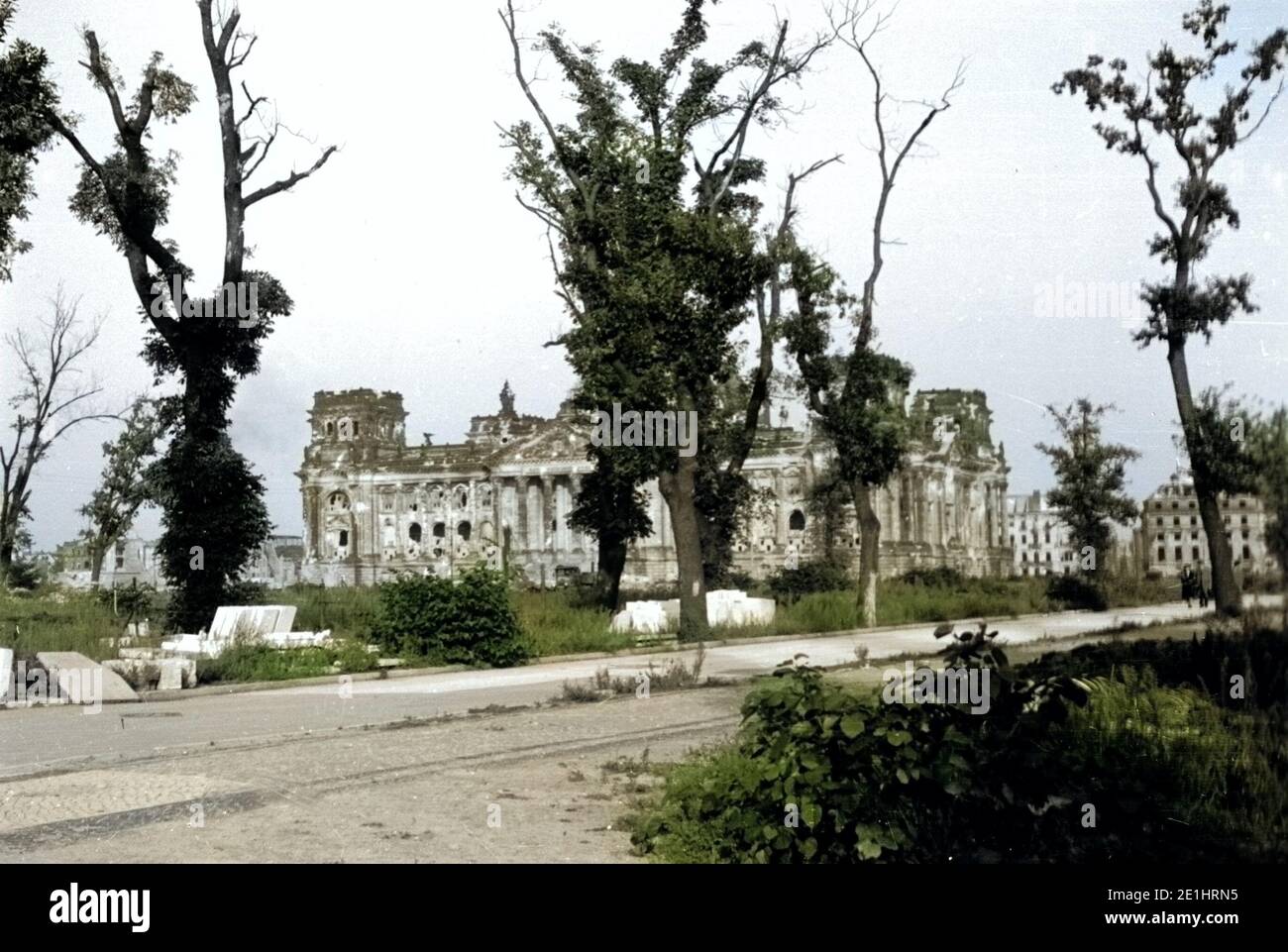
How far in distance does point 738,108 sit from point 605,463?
853 cm

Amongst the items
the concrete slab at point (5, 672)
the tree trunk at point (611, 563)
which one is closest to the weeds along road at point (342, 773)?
the concrete slab at point (5, 672)

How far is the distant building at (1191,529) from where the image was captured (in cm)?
606

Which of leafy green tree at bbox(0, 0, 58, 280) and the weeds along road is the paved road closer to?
the weeds along road

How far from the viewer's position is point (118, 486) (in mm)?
41688

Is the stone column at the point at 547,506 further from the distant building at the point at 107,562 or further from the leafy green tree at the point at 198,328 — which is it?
the leafy green tree at the point at 198,328

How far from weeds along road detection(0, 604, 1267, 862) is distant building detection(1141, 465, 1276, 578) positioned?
348 centimetres

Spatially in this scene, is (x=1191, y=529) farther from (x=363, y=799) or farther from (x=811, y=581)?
(x=811, y=581)

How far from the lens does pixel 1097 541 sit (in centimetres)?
3225

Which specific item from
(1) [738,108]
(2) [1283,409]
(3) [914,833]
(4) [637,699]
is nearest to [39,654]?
(4) [637,699]

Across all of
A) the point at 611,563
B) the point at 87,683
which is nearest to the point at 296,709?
the point at 87,683

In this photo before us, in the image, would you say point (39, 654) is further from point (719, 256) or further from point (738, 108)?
point (738, 108)

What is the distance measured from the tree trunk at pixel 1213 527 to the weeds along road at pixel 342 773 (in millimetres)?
3662
